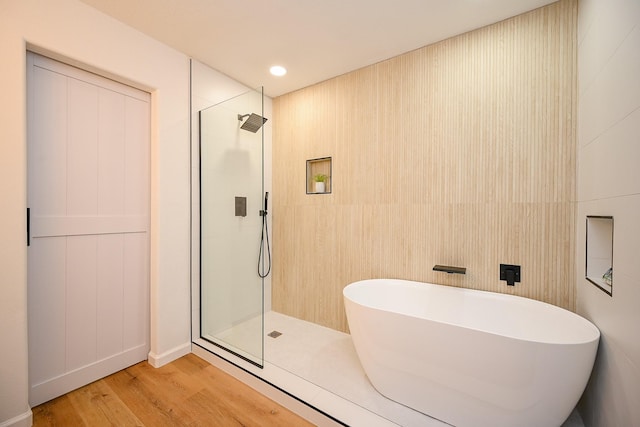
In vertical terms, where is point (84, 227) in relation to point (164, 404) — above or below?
above

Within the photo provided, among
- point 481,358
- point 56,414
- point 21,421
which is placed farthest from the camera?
point 56,414

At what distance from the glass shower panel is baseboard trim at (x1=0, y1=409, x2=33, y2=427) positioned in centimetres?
107

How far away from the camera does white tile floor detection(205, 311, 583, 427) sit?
1528mm

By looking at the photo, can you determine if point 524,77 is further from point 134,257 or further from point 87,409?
point 87,409

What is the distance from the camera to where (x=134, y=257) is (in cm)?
209

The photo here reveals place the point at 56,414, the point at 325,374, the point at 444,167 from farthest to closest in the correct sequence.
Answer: the point at 444,167
the point at 325,374
the point at 56,414

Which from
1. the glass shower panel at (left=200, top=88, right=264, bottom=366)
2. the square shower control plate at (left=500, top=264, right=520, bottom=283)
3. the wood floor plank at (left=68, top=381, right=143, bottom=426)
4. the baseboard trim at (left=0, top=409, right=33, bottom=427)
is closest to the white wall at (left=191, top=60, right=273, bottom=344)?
the glass shower panel at (left=200, top=88, right=264, bottom=366)

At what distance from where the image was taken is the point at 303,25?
6.30 feet

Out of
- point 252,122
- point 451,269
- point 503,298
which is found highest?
point 252,122

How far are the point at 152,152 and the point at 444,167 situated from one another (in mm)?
2328

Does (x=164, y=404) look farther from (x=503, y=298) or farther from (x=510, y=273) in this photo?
(x=510, y=273)

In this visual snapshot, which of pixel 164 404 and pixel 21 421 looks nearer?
pixel 21 421

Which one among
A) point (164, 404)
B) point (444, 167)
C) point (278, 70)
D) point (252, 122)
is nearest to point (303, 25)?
point (278, 70)

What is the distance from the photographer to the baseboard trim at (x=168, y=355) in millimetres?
2096
